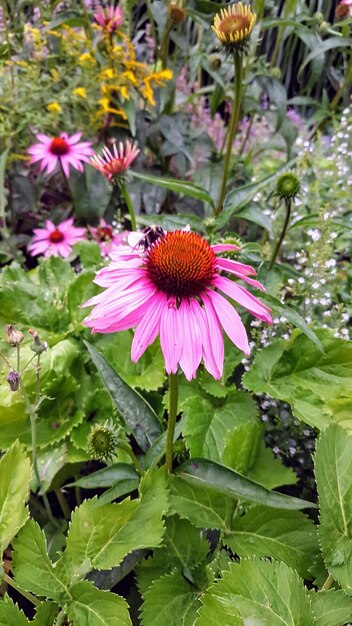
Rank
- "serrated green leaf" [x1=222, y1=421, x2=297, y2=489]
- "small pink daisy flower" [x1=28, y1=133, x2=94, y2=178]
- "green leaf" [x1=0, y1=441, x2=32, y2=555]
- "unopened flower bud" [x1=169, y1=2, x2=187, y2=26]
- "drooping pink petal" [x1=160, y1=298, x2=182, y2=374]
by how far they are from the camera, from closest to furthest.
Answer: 1. "drooping pink petal" [x1=160, y1=298, x2=182, y2=374]
2. "green leaf" [x1=0, y1=441, x2=32, y2=555]
3. "serrated green leaf" [x1=222, y1=421, x2=297, y2=489]
4. "unopened flower bud" [x1=169, y1=2, x2=187, y2=26]
5. "small pink daisy flower" [x1=28, y1=133, x2=94, y2=178]

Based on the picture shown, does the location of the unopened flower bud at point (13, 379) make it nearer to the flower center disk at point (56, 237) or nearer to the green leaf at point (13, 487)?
the green leaf at point (13, 487)

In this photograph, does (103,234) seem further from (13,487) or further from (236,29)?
(13,487)

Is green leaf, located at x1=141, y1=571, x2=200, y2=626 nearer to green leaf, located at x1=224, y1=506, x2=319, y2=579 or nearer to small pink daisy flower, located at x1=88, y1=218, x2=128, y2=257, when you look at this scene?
green leaf, located at x1=224, y1=506, x2=319, y2=579

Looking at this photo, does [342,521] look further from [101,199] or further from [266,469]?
[101,199]

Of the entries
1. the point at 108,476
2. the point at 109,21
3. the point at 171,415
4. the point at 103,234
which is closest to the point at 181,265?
the point at 171,415

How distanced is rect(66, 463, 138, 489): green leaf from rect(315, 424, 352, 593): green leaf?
0.22m

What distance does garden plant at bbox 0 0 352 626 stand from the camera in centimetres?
60

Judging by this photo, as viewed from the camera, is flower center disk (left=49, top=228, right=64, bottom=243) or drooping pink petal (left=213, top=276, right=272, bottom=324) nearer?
drooping pink petal (left=213, top=276, right=272, bottom=324)

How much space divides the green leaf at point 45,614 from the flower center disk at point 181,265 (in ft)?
1.22

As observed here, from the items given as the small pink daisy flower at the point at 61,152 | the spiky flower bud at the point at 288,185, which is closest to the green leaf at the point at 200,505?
the spiky flower bud at the point at 288,185

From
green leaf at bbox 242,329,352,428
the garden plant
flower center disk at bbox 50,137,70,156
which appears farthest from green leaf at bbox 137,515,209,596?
flower center disk at bbox 50,137,70,156

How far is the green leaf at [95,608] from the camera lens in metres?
0.60

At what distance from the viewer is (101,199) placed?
1.43 m

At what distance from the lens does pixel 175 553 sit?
28.6 inches
